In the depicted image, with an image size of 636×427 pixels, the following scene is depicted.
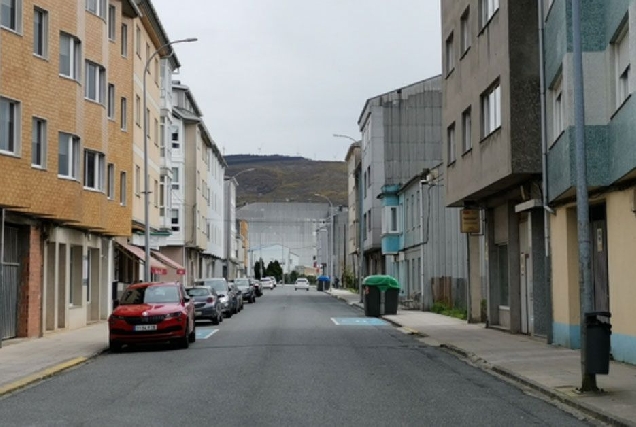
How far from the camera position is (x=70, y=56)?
2908 cm

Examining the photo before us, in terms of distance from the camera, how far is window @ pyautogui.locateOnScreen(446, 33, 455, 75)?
103 feet

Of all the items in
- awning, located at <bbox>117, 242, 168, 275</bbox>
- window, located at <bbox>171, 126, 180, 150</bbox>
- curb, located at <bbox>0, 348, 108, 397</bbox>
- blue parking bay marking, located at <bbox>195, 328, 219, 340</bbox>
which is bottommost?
curb, located at <bbox>0, 348, 108, 397</bbox>

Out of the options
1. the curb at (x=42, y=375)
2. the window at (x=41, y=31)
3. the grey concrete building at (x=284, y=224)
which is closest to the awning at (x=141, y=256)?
the window at (x=41, y=31)

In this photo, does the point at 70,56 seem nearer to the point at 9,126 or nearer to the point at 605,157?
the point at 9,126

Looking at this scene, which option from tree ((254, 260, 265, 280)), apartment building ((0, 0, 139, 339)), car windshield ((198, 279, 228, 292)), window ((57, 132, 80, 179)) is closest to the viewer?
Answer: apartment building ((0, 0, 139, 339))

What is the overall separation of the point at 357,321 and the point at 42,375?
66.8 ft

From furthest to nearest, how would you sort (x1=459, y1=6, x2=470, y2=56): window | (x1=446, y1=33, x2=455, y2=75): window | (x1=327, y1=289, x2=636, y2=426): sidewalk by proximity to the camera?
(x1=446, y1=33, x2=455, y2=75): window
(x1=459, y1=6, x2=470, y2=56): window
(x1=327, y1=289, x2=636, y2=426): sidewalk

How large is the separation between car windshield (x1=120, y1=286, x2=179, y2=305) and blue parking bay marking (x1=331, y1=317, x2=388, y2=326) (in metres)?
10.8

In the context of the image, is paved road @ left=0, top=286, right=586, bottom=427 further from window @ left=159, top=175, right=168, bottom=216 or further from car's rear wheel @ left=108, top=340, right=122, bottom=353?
window @ left=159, top=175, right=168, bottom=216

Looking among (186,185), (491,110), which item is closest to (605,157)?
(491,110)

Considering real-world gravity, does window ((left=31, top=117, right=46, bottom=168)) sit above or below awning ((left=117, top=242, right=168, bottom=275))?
above

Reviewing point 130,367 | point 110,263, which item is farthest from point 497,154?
point 110,263

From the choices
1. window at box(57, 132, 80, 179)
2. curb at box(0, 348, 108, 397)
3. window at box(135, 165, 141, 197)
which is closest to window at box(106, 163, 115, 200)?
window at box(135, 165, 141, 197)

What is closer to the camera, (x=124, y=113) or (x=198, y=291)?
(x=198, y=291)
